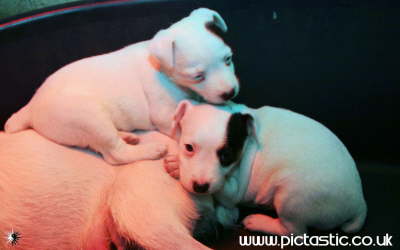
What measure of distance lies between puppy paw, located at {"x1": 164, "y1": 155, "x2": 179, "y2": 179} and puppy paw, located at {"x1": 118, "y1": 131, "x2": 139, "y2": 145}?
142 millimetres

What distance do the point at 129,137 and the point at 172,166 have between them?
193 millimetres

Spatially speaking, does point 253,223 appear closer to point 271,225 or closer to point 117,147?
point 271,225

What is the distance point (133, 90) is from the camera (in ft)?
4.44

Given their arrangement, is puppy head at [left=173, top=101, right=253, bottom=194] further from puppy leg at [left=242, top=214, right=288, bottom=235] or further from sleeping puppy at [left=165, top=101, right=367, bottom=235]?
puppy leg at [left=242, top=214, right=288, bottom=235]

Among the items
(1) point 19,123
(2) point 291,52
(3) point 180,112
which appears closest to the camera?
(3) point 180,112

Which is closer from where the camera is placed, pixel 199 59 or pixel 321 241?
pixel 199 59

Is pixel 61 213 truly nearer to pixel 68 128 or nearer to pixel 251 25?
pixel 68 128

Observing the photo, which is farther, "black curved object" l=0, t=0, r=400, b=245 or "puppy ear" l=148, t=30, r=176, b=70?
"black curved object" l=0, t=0, r=400, b=245

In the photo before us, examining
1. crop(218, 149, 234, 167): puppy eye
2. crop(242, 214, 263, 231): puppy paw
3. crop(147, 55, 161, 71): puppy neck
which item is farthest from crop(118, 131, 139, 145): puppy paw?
crop(242, 214, 263, 231): puppy paw

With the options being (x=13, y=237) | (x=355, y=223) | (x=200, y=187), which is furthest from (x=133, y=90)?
(x=355, y=223)

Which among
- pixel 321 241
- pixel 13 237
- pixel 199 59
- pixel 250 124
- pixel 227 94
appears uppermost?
pixel 199 59

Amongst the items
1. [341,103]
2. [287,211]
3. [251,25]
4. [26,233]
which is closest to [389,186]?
[341,103]

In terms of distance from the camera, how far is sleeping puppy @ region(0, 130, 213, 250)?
3.88ft

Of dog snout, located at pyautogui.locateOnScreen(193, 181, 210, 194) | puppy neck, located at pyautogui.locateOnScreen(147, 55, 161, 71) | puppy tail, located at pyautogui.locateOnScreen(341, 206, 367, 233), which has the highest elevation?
puppy neck, located at pyautogui.locateOnScreen(147, 55, 161, 71)
